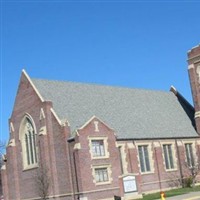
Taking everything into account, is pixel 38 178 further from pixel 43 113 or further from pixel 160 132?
pixel 160 132

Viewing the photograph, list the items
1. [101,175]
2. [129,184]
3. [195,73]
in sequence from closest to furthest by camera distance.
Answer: [101,175] < [129,184] < [195,73]

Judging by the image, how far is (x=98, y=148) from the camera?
3900 cm

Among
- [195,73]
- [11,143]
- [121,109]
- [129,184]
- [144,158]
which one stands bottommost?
[129,184]

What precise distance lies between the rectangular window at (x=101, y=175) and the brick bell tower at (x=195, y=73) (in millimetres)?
16195

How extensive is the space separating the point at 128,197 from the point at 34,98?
40.9 feet

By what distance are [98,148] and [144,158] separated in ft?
23.5

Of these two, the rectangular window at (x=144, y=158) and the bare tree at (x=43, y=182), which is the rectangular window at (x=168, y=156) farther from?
the bare tree at (x=43, y=182)

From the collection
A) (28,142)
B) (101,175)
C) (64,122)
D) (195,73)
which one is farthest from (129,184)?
(195,73)

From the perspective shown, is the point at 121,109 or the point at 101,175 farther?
the point at 121,109

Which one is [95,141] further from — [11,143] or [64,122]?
[11,143]

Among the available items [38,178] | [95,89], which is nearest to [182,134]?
[95,89]

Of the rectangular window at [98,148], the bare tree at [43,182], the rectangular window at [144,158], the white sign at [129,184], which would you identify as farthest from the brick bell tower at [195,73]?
the bare tree at [43,182]

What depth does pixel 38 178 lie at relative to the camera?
40250 millimetres

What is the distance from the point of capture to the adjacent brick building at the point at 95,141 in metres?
38.6
